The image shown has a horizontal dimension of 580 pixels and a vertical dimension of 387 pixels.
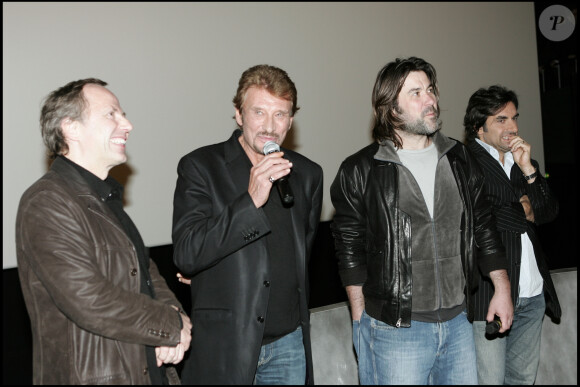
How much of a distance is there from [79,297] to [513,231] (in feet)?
6.44

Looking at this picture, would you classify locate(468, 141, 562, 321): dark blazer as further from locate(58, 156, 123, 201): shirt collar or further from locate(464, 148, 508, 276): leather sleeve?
locate(58, 156, 123, 201): shirt collar

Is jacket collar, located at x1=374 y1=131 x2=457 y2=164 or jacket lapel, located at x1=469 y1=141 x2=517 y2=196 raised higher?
jacket collar, located at x1=374 y1=131 x2=457 y2=164

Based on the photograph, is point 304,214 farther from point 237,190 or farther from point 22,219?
point 22,219

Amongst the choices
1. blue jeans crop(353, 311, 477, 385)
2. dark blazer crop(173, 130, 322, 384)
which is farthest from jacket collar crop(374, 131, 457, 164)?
blue jeans crop(353, 311, 477, 385)

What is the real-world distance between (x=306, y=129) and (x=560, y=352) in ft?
7.90

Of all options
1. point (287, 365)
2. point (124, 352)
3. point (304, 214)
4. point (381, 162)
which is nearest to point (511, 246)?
point (381, 162)

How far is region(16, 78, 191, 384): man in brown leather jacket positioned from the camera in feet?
4.74

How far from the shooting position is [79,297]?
142 cm

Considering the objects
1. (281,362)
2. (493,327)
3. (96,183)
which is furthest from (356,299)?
(96,183)

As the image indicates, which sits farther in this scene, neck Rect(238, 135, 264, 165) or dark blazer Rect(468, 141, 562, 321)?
dark blazer Rect(468, 141, 562, 321)

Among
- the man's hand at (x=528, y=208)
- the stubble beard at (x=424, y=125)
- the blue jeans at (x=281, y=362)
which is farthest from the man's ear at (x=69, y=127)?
the man's hand at (x=528, y=208)

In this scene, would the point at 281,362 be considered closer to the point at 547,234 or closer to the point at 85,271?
the point at 85,271

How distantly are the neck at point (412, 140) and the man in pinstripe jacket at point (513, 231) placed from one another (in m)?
0.57

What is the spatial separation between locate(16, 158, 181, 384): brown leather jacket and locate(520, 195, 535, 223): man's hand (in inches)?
73.1
